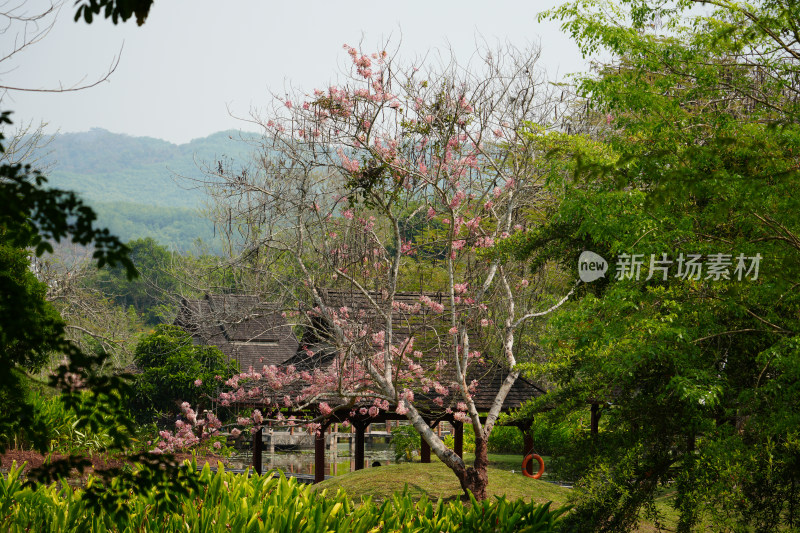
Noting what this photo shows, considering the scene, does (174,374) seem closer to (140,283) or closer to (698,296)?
(698,296)

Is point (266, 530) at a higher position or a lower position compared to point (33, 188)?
lower

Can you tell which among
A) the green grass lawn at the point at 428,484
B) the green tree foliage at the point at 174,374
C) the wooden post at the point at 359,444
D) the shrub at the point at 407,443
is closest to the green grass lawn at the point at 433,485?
the green grass lawn at the point at 428,484

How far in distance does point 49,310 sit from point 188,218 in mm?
166714

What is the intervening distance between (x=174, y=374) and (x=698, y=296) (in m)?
15.0

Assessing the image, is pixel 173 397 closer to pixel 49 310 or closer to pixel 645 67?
pixel 49 310

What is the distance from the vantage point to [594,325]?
34.2ft

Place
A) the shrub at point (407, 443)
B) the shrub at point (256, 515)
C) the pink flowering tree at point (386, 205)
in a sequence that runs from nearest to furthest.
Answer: the shrub at point (256, 515)
the pink flowering tree at point (386, 205)
the shrub at point (407, 443)

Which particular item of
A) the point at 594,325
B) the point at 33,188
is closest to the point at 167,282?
the point at 594,325

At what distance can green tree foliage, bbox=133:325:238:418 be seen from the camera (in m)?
20.5

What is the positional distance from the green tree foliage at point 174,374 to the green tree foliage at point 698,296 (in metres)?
11.9

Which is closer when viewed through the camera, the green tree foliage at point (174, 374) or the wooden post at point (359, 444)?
the wooden post at point (359, 444)

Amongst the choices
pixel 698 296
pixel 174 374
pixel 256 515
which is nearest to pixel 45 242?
pixel 256 515

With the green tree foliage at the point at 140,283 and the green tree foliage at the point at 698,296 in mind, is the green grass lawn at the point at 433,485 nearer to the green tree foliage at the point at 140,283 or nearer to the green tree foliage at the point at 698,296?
the green tree foliage at the point at 698,296

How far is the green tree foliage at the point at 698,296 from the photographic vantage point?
8617 mm
